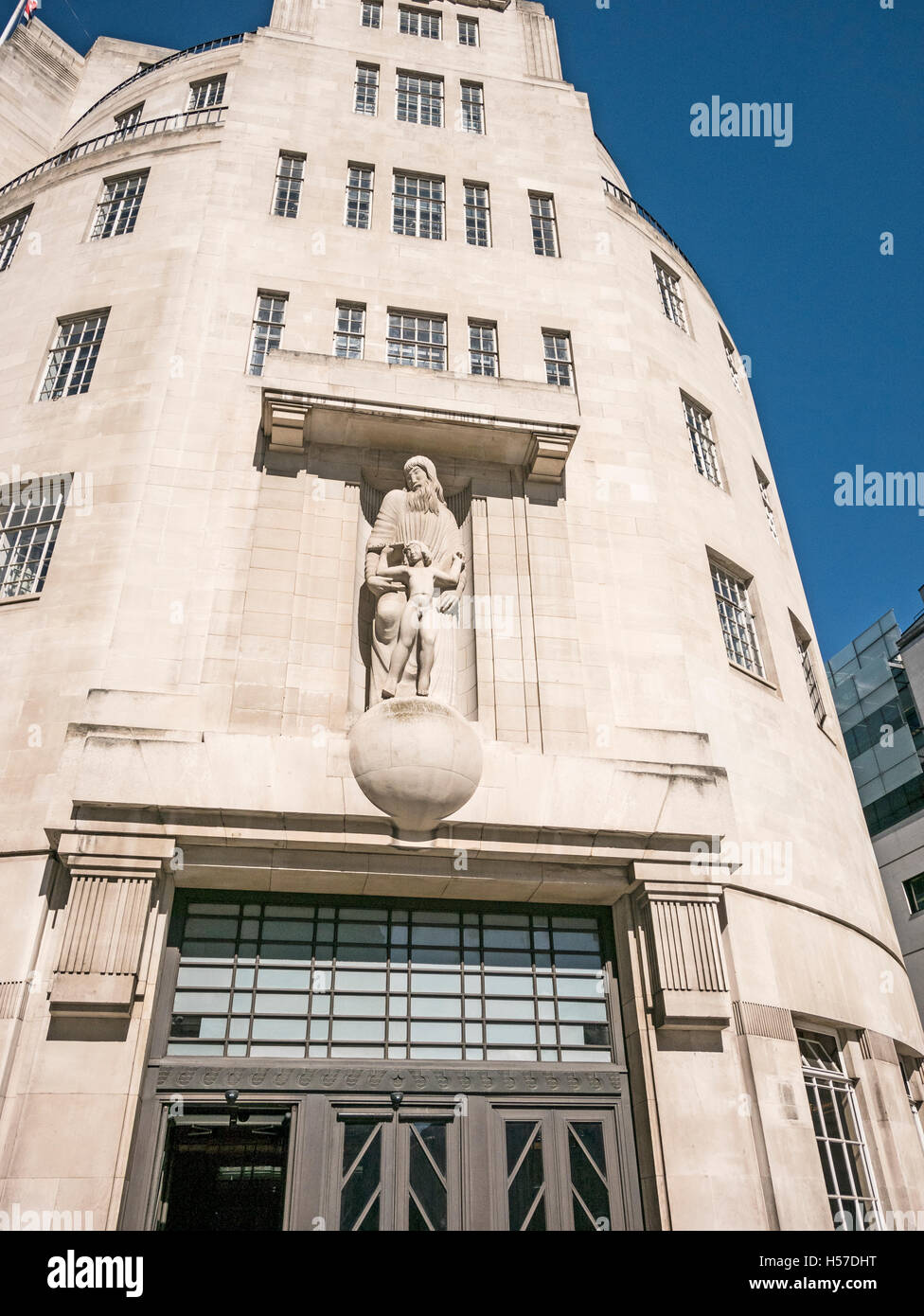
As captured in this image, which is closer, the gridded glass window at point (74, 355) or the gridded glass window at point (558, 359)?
the gridded glass window at point (74, 355)

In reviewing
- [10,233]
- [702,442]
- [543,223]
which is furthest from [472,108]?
[10,233]

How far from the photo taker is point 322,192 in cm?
2023

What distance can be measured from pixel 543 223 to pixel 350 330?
6.54 meters

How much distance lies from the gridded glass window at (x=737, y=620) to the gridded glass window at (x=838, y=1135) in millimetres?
6921

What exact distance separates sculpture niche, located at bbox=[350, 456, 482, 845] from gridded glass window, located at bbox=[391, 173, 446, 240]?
8.26 m

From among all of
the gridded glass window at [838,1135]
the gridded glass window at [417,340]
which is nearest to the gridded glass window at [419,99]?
the gridded glass window at [417,340]

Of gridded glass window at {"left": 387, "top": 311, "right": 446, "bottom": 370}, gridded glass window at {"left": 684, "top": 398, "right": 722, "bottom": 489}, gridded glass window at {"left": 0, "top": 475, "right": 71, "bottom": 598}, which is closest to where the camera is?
gridded glass window at {"left": 0, "top": 475, "right": 71, "bottom": 598}

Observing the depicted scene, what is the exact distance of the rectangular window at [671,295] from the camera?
76.5 ft

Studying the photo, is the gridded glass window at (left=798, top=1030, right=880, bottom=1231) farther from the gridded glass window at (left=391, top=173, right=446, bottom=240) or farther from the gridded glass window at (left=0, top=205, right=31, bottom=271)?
the gridded glass window at (left=0, top=205, right=31, bottom=271)

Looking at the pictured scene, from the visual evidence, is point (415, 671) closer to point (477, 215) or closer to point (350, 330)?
point (350, 330)

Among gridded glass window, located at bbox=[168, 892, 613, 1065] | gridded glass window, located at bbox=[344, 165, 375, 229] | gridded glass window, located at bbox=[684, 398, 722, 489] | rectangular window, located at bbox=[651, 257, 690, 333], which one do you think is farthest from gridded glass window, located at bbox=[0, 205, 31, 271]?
gridded glass window, located at bbox=[168, 892, 613, 1065]

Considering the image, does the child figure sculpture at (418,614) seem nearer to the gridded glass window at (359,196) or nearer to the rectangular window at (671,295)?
the gridded glass window at (359,196)

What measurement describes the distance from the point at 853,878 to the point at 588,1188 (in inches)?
326

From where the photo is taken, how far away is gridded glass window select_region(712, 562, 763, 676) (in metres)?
17.9
